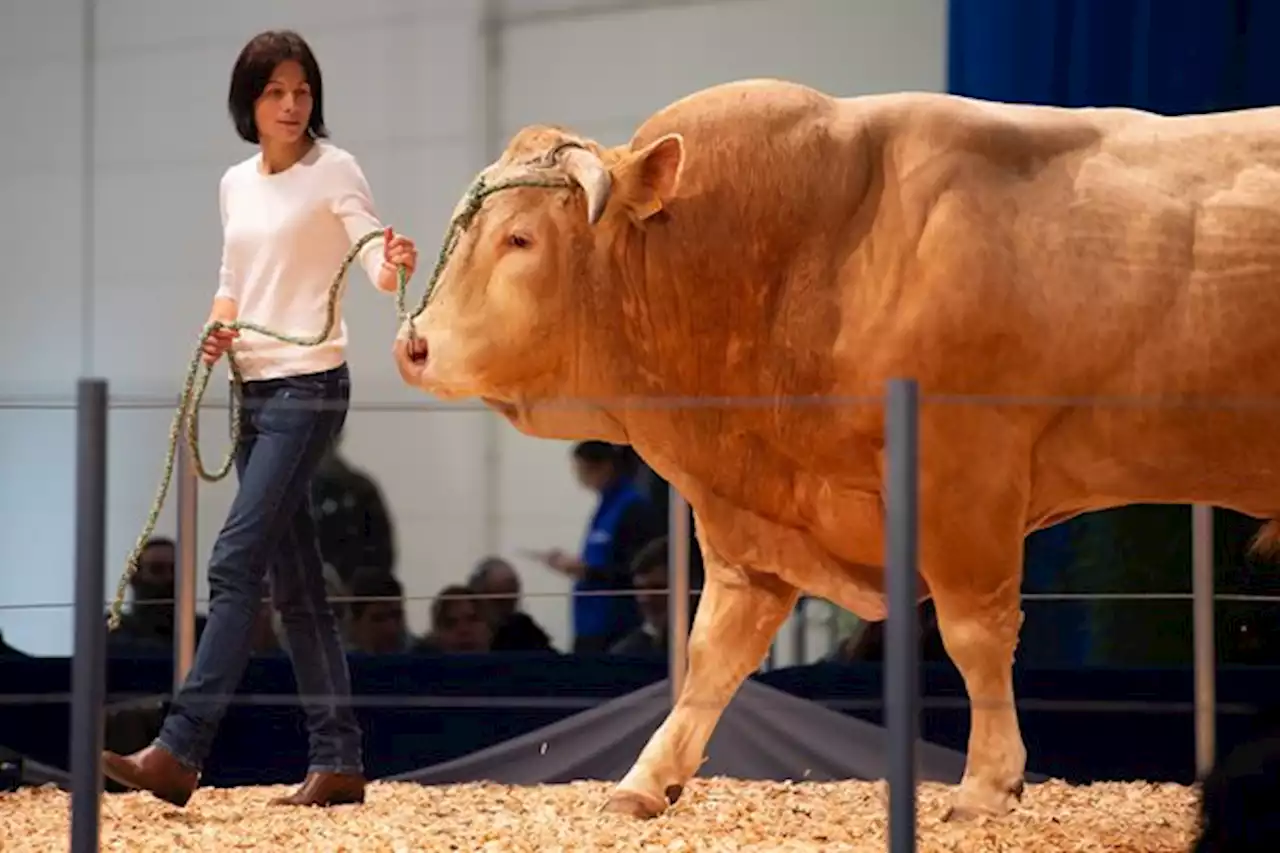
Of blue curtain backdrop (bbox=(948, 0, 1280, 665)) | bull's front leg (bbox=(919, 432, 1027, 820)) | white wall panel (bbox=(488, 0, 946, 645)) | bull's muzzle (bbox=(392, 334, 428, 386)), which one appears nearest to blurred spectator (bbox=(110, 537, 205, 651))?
white wall panel (bbox=(488, 0, 946, 645))

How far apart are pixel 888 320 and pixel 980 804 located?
67cm

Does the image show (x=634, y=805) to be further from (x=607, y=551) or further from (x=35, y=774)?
(x=35, y=774)

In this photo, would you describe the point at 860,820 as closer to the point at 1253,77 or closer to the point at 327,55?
the point at 1253,77

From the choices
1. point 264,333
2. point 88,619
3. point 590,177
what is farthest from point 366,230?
point 88,619

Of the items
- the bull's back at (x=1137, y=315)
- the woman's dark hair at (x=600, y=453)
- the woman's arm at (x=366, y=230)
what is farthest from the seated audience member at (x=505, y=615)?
the bull's back at (x=1137, y=315)

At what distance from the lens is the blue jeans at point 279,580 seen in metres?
3.15

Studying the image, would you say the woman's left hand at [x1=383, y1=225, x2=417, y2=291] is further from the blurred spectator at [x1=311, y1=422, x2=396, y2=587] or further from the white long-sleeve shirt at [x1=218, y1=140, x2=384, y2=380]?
the blurred spectator at [x1=311, y1=422, x2=396, y2=587]

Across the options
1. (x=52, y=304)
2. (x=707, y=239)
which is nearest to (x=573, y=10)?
(x=52, y=304)

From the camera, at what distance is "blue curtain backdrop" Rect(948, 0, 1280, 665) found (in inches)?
157

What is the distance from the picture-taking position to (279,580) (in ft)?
10.8

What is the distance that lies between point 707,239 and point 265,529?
2.62 ft

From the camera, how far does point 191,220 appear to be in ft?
15.3

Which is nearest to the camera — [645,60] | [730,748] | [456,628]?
[730,748]

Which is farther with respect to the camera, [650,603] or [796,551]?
[650,603]
